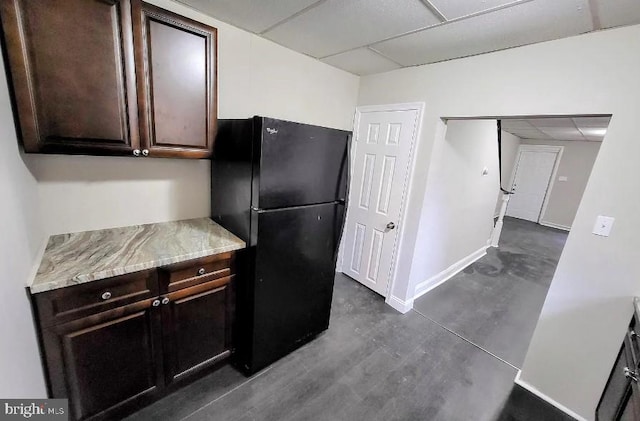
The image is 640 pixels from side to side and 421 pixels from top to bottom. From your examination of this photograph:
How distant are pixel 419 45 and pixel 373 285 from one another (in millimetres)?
2273

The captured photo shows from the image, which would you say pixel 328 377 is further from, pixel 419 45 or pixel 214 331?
pixel 419 45

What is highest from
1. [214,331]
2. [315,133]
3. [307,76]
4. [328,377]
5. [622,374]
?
[307,76]

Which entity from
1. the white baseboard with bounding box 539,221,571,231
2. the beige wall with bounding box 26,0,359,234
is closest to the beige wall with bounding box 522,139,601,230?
the white baseboard with bounding box 539,221,571,231

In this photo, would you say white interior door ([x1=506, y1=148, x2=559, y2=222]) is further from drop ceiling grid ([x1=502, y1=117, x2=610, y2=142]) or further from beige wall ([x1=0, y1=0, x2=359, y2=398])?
beige wall ([x1=0, y1=0, x2=359, y2=398])

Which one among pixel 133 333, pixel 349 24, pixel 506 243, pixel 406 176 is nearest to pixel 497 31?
pixel 349 24

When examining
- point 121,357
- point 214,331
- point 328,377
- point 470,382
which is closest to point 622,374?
point 470,382

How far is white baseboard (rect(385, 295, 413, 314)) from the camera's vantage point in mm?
2628

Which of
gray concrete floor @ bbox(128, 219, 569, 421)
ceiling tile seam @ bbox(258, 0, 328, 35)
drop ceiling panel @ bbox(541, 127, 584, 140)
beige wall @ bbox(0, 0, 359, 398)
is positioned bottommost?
gray concrete floor @ bbox(128, 219, 569, 421)

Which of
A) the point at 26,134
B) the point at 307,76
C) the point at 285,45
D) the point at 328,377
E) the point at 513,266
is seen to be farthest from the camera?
the point at 513,266

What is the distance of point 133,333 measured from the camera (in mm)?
1359

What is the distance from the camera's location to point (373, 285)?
2930 mm

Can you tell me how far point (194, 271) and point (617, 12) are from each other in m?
2.52

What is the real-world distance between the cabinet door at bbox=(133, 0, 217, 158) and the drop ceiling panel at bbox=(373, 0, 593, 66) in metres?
1.26

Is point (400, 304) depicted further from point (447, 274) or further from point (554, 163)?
point (554, 163)
